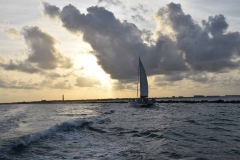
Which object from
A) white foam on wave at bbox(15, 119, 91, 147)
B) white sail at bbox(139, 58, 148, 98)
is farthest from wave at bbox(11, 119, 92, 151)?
white sail at bbox(139, 58, 148, 98)

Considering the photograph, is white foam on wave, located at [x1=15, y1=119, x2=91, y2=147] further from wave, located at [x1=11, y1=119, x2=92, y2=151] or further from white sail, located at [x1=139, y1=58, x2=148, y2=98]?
white sail, located at [x1=139, y1=58, x2=148, y2=98]

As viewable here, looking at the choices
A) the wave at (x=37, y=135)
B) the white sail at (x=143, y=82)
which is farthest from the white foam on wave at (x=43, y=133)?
the white sail at (x=143, y=82)

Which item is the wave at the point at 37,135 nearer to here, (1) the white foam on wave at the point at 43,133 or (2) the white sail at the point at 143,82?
(1) the white foam on wave at the point at 43,133

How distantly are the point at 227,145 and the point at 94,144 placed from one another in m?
9.76

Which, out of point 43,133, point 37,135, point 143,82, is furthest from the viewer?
point 143,82

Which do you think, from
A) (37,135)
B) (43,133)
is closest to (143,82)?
(43,133)

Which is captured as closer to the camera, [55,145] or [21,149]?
[21,149]

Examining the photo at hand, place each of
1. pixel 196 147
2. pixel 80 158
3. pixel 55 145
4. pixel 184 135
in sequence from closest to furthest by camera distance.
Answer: pixel 80 158, pixel 196 147, pixel 55 145, pixel 184 135

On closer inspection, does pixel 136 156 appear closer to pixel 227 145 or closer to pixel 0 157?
pixel 227 145

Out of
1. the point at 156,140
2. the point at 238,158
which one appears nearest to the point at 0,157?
the point at 156,140

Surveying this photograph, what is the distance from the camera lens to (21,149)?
59.3 ft

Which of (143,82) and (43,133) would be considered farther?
(143,82)

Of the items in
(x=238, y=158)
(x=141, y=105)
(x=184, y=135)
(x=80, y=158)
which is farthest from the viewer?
(x=141, y=105)

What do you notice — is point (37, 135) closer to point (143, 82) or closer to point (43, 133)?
point (43, 133)
